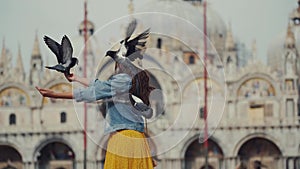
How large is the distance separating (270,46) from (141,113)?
2349 inches

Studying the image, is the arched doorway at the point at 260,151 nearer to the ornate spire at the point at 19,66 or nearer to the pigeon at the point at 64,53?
the ornate spire at the point at 19,66

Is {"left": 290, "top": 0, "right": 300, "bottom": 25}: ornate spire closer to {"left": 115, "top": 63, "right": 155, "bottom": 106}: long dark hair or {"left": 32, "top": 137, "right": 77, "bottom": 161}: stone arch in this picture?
{"left": 32, "top": 137, "right": 77, "bottom": 161}: stone arch

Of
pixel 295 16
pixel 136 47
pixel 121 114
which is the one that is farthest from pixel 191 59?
pixel 121 114

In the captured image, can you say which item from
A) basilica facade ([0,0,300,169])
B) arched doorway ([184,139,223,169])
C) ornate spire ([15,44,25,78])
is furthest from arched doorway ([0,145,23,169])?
arched doorway ([184,139,223,169])

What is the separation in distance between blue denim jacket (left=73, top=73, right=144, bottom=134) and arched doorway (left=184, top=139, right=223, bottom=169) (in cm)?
4273

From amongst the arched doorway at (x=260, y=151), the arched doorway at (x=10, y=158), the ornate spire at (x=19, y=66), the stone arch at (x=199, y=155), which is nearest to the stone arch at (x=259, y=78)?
the arched doorway at (x=260, y=151)

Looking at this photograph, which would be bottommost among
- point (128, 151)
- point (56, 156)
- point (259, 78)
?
point (128, 151)

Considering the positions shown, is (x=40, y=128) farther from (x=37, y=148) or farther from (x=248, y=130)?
(x=248, y=130)

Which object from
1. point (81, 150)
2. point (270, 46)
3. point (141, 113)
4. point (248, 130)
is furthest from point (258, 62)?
point (141, 113)

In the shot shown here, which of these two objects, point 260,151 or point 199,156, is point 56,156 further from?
point 260,151

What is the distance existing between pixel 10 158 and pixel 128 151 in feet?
145

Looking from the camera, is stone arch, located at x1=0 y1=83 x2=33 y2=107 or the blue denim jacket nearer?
the blue denim jacket

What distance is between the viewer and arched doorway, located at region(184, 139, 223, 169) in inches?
1957

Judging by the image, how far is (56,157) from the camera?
166 feet
